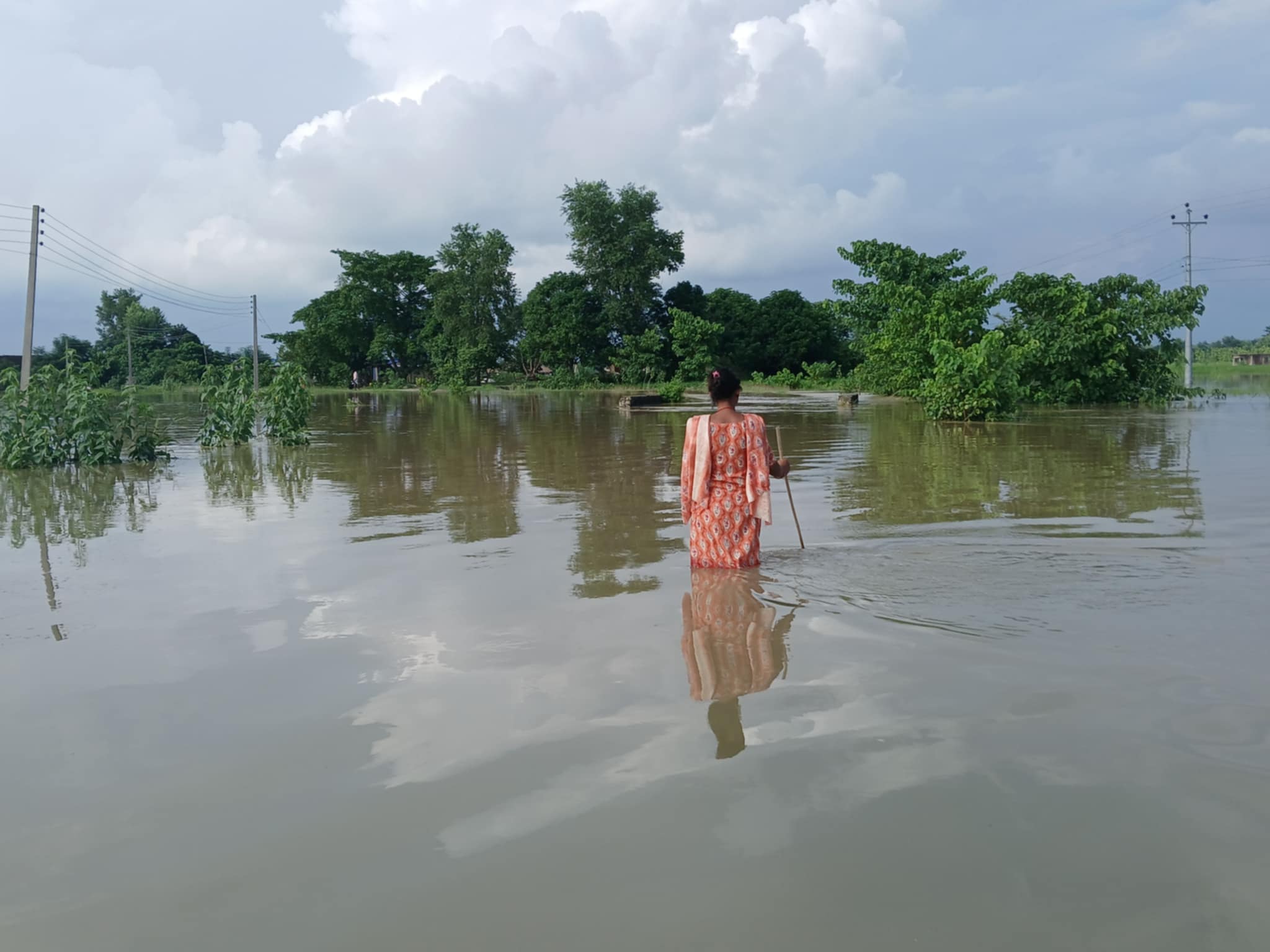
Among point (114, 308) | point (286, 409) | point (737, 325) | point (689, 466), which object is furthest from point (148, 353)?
point (689, 466)

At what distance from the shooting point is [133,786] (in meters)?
3.83

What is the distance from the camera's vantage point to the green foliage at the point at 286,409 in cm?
2030

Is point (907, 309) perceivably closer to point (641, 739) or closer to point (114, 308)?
point (641, 739)

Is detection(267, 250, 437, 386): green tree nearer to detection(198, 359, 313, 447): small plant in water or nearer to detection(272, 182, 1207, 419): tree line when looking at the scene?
detection(272, 182, 1207, 419): tree line

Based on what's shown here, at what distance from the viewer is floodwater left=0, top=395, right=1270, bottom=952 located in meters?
2.92

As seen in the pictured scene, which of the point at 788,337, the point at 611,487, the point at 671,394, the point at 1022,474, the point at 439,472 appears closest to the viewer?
the point at 611,487

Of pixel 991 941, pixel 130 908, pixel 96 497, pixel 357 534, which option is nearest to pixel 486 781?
pixel 130 908

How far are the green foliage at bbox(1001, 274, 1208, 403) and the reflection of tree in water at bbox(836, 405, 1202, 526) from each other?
22.0 feet

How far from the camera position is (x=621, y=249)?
172 feet

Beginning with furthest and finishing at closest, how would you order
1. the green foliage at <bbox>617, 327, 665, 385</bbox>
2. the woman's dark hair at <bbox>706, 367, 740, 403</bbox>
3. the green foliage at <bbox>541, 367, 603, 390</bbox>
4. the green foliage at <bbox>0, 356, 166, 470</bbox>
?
1. the green foliage at <bbox>541, 367, 603, 390</bbox>
2. the green foliage at <bbox>617, 327, 665, 385</bbox>
3. the green foliage at <bbox>0, 356, 166, 470</bbox>
4. the woman's dark hair at <bbox>706, 367, 740, 403</bbox>

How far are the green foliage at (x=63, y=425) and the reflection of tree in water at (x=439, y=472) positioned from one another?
122 inches

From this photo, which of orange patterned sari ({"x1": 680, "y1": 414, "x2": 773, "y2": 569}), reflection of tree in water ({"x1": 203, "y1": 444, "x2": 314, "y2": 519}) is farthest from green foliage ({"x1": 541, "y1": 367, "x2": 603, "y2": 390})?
orange patterned sari ({"x1": 680, "y1": 414, "x2": 773, "y2": 569})

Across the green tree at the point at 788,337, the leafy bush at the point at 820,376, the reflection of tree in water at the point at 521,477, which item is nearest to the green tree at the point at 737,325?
the green tree at the point at 788,337

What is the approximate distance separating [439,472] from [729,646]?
9.74 m
